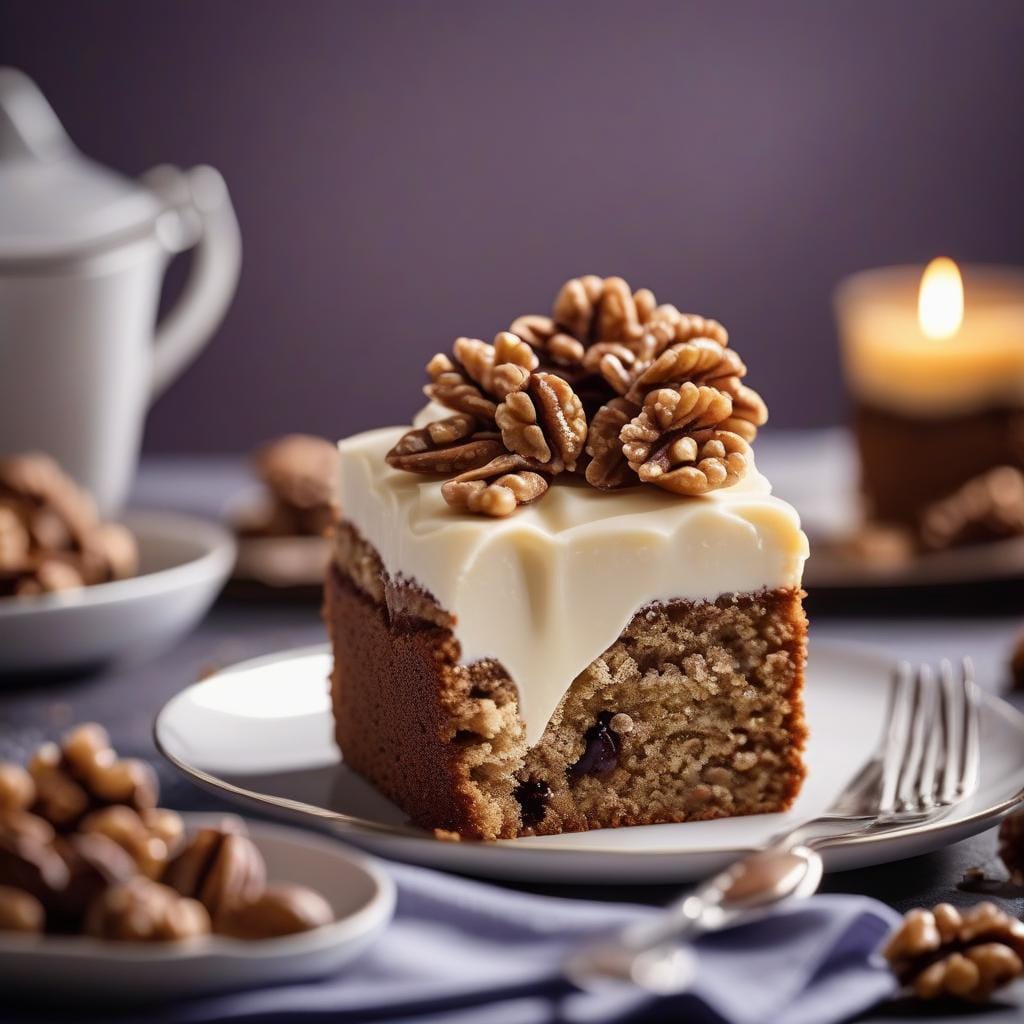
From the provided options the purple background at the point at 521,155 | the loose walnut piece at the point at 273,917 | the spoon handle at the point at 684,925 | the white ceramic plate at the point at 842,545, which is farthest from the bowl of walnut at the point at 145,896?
the purple background at the point at 521,155

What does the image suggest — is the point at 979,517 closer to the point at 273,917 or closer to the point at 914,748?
the point at 914,748

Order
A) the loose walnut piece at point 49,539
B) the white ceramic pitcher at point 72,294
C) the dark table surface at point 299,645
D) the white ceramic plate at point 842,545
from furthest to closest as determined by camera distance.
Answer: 1. the white ceramic pitcher at point 72,294
2. the white ceramic plate at point 842,545
3. the loose walnut piece at point 49,539
4. the dark table surface at point 299,645

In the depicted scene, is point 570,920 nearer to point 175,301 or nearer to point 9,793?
point 9,793

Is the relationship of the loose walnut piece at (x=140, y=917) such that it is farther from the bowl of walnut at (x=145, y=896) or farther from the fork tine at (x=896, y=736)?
the fork tine at (x=896, y=736)

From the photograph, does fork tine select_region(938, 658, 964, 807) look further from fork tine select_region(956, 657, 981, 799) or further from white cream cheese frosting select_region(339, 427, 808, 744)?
white cream cheese frosting select_region(339, 427, 808, 744)

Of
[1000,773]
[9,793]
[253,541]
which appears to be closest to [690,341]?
[1000,773]

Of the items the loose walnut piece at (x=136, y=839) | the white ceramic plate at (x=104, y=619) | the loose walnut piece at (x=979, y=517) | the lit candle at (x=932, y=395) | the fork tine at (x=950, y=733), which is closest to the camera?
the loose walnut piece at (x=136, y=839)
